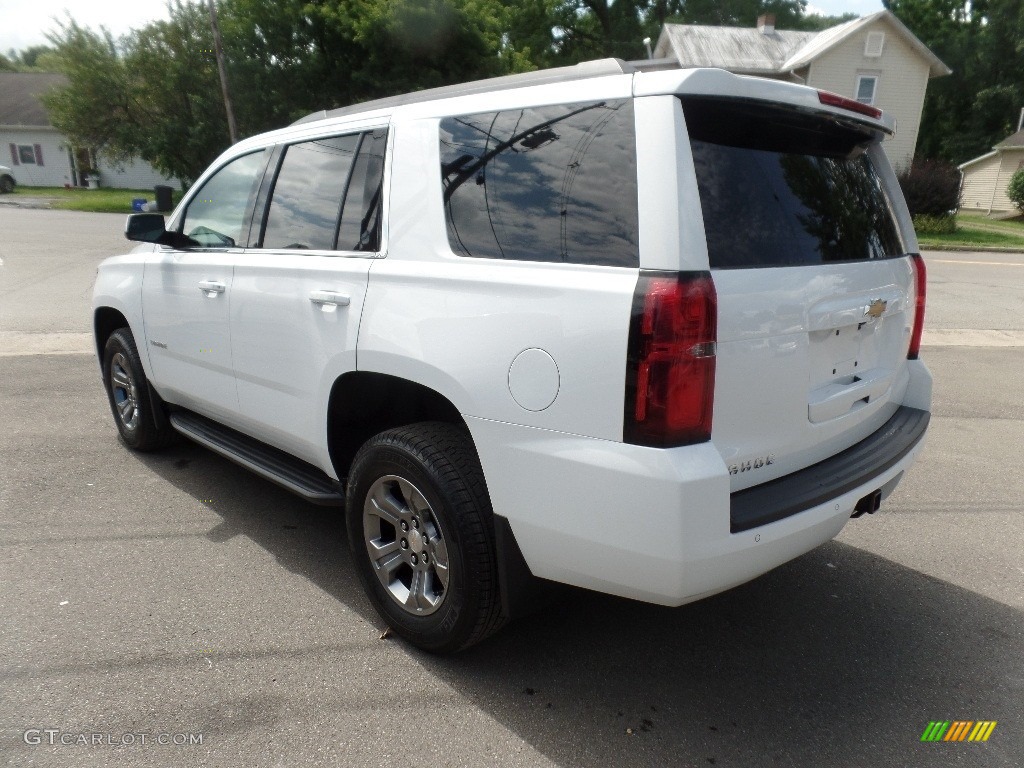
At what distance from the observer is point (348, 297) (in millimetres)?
2848

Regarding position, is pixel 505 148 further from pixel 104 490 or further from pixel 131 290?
pixel 104 490

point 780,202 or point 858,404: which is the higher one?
point 780,202

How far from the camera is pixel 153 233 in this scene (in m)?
3.98

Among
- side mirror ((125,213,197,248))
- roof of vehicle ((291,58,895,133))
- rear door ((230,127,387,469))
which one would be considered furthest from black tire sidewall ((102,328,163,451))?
roof of vehicle ((291,58,895,133))

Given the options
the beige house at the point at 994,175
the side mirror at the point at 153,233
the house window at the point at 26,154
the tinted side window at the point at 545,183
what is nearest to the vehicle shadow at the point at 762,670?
the tinted side window at the point at 545,183

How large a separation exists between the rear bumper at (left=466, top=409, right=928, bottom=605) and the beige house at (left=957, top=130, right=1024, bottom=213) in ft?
135

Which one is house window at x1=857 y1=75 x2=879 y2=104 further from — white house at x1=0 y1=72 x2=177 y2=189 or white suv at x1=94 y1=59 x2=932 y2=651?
white house at x1=0 y1=72 x2=177 y2=189

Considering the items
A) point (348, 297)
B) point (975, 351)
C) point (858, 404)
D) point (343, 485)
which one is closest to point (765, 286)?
point (858, 404)

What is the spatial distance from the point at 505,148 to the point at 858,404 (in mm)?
1559

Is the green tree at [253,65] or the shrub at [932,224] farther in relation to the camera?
the green tree at [253,65]

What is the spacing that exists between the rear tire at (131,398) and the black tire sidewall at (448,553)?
2.25 m

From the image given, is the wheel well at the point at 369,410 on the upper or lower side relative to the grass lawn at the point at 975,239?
upper

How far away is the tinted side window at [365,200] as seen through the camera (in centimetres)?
290

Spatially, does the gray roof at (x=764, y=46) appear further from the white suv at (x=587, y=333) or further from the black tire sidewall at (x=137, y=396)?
the white suv at (x=587, y=333)
